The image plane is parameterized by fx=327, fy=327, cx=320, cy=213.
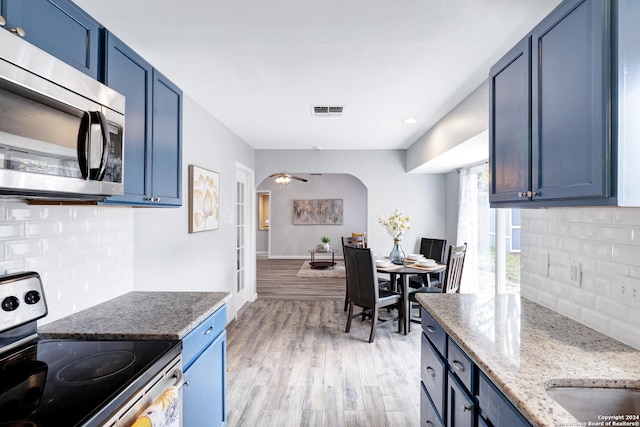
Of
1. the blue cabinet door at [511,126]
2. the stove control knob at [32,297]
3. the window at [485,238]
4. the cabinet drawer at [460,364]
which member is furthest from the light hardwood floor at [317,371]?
the blue cabinet door at [511,126]

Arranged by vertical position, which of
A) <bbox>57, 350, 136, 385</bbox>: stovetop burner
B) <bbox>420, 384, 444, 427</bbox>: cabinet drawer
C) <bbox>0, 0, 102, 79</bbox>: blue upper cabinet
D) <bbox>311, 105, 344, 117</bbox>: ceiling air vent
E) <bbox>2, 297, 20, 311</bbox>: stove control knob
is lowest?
<bbox>420, 384, 444, 427</bbox>: cabinet drawer

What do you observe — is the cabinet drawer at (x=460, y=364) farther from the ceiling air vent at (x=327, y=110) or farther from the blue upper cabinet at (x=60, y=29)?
the ceiling air vent at (x=327, y=110)

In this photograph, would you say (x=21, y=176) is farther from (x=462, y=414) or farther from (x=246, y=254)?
(x=246, y=254)

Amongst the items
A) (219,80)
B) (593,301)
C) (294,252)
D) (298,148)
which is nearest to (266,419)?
(593,301)

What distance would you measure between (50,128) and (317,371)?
2623 millimetres

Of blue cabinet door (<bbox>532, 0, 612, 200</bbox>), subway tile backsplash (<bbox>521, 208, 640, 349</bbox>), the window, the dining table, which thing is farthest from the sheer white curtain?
blue cabinet door (<bbox>532, 0, 612, 200</bbox>)

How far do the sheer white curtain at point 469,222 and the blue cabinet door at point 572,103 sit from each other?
10.9 feet

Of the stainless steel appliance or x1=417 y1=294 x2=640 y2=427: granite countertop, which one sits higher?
x1=417 y1=294 x2=640 y2=427: granite countertop

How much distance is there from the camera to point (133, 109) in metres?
1.67

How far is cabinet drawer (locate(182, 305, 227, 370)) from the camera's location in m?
1.51

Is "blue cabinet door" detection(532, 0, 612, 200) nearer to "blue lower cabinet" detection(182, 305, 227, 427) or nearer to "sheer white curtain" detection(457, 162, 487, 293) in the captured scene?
"blue lower cabinet" detection(182, 305, 227, 427)

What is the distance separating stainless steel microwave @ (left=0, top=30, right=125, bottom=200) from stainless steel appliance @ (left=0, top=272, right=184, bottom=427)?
22.5 inches

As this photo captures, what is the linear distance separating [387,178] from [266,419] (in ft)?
13.3

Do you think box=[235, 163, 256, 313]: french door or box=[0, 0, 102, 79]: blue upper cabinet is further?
box=[235, 163, 256, 313]: french door
